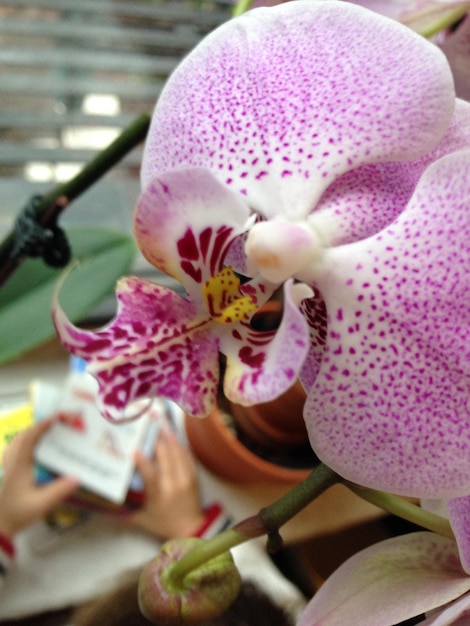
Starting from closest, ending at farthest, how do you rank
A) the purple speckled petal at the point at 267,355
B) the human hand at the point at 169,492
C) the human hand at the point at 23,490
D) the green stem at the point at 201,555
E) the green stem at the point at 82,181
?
1. the purple speckled petal at the point at 267,355
2. the green stem at the point at 201,555
3. the green stem at the point at 82,181
4. the human hand at the point at 169,492
5. the human hand at the point at 23,490

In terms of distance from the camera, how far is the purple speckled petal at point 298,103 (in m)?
0.28

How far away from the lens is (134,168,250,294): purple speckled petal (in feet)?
0.85

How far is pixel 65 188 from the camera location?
54cm

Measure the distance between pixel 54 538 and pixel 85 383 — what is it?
0.80 ft

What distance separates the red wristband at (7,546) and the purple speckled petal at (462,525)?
2.81 feet

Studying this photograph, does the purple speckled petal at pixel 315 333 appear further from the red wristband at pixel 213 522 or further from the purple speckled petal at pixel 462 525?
the red wristband at pixel 213 522

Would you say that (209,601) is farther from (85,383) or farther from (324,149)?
(85,383)

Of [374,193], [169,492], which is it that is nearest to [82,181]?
[374,193]

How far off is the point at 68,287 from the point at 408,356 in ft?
1.62

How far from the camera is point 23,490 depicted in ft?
3.31

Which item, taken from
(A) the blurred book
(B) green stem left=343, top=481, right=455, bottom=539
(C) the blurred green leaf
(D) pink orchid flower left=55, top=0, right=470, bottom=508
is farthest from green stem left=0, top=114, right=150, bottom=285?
(A) the blurred book

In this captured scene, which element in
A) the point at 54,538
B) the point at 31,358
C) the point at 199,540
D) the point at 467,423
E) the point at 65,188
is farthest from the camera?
the point at 31,358

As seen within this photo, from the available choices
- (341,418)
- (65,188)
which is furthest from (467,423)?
(65,188)

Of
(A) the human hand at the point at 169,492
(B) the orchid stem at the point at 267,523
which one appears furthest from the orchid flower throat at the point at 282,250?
(A) the human hand at the point at 169,492
